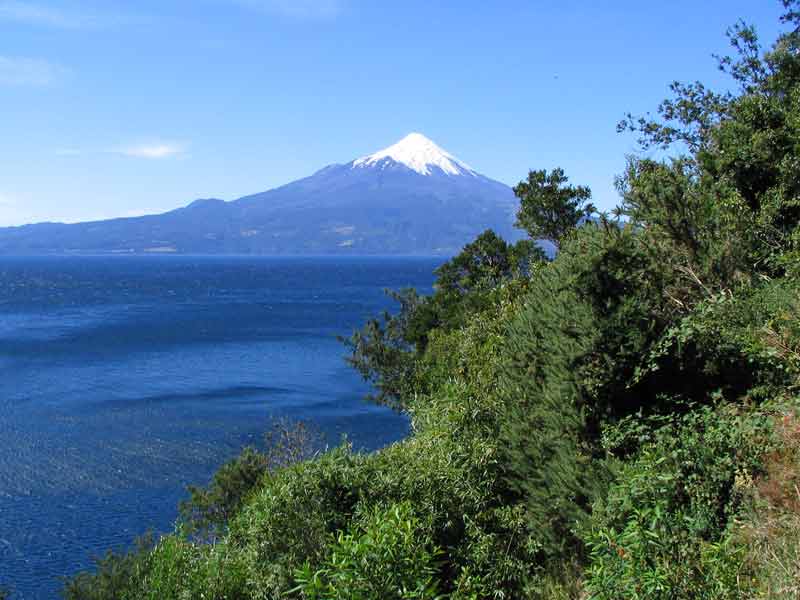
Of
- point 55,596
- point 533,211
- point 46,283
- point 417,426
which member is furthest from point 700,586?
point 46,283

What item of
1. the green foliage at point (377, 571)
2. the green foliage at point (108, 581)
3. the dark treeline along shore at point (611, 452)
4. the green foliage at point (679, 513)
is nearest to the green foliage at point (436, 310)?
the green foliage at point (108, 581)

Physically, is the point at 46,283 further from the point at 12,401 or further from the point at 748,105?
the point at 748,105

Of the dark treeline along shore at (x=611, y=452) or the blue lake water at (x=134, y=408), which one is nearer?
the dark treeline along shore at (x=611, y=452)

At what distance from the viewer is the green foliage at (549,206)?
27.5 meters

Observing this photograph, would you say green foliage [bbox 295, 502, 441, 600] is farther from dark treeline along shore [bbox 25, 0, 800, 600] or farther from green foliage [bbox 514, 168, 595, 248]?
green foliage [bbox 514, 168, 595, 248]

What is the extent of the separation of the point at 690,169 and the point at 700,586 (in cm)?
1330

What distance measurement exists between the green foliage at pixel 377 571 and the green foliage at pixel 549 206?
20.2 meters

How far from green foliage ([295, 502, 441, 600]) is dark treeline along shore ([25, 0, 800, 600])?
0.03 m

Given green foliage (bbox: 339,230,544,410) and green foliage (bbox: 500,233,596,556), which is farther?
green foliage (bbox: 339,230,544,410)

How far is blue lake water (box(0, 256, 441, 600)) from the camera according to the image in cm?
3116

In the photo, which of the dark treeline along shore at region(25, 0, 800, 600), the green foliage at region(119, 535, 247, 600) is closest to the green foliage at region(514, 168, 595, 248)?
the dark treeline along shore at region(25, 0, 800, 600)

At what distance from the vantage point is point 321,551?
1049cm

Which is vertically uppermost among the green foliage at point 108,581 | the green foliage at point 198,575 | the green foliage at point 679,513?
the green foliage at point 679,513

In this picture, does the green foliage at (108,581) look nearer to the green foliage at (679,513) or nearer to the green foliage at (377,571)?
the green foliage at (377,571)
